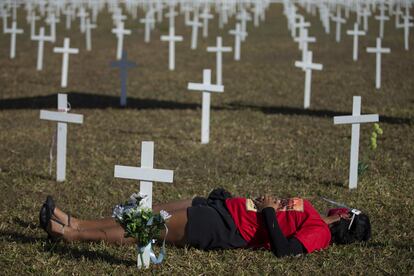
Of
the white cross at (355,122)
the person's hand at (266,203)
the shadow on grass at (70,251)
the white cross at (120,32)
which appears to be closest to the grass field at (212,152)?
the shadow on grass at (70,251)

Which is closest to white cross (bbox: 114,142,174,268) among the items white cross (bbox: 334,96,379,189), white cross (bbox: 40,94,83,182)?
white cross (bbox: 40,94,83,182)

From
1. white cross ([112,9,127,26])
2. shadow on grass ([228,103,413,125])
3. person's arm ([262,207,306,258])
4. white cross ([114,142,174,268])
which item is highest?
white cross ([112,9,127,26])

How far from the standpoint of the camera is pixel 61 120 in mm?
8406

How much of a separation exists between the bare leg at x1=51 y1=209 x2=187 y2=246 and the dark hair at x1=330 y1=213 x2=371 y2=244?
122 cm

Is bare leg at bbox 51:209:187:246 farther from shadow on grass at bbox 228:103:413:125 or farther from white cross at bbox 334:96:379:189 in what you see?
shadow on grass at bbox 228:103:413:125

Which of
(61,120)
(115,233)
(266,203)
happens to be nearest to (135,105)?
(61,120)

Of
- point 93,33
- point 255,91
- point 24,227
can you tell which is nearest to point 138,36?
point 93,33

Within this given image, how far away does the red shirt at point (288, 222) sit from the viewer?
18.9 ft

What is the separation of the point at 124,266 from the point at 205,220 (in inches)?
27.7

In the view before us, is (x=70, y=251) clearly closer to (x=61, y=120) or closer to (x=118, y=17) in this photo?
(x=61, y=120)

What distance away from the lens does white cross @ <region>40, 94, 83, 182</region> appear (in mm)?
8367

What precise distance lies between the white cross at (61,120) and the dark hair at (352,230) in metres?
3.40

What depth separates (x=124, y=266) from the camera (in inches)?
222

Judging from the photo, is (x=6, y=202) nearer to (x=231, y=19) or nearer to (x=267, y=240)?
(x=267, y=240)
